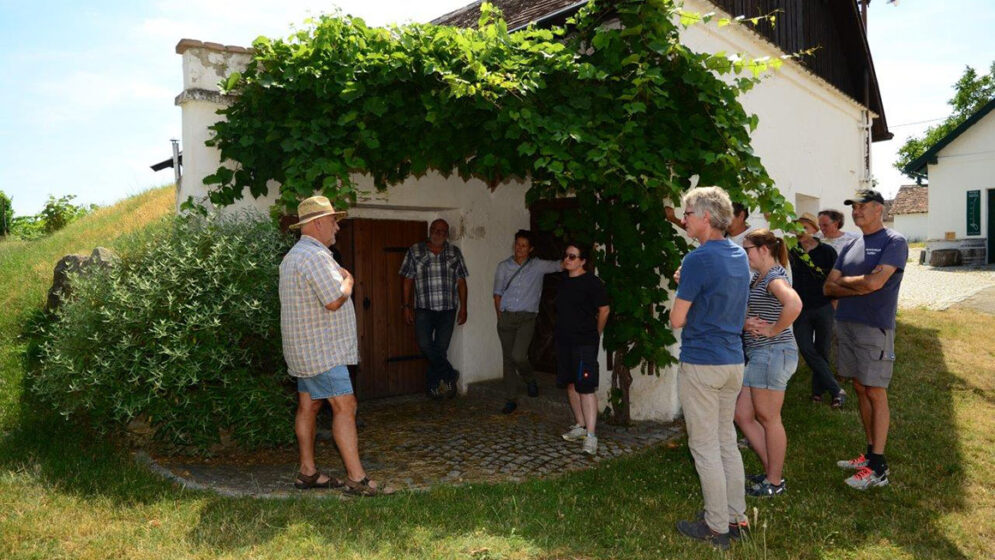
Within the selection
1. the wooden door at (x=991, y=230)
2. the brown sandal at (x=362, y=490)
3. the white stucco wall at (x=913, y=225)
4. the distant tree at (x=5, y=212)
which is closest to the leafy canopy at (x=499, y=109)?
the brown sandal at (x=362, y=490)

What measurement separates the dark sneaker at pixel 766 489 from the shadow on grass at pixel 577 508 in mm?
72

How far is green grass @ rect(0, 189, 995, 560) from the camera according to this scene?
347 cm

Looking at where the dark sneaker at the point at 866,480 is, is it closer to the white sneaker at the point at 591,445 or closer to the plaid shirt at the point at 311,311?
the white sneaker at the point at 591,445

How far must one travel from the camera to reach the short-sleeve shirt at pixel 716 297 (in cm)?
338

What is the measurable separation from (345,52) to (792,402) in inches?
208

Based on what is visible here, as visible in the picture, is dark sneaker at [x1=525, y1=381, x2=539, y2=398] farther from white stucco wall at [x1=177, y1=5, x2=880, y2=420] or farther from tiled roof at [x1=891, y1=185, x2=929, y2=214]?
tiled roof at [x1=891, y1=185, x2=929, y2=214]

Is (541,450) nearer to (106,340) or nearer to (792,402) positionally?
(792,402)

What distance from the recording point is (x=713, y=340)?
3434 mm

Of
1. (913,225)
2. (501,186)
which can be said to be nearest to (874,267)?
(501,186)

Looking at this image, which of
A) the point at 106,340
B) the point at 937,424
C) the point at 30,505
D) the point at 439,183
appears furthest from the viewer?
the point at 439,183

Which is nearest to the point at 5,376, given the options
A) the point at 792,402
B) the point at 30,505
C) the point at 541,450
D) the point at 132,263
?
the point at 132,263

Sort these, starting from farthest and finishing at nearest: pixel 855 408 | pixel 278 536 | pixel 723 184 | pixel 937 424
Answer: pixel 855 408
pixel 937 424
pixel 723 184
pixel 278 536

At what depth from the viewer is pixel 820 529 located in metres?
3.72

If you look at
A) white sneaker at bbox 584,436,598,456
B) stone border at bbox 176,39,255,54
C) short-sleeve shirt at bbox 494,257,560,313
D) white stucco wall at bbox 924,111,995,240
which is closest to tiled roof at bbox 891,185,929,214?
white stucco wall at bbox 924,111,995,240
